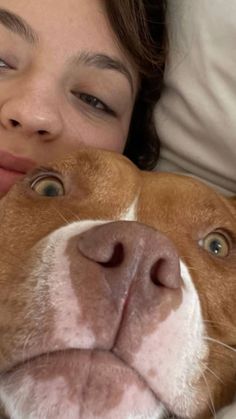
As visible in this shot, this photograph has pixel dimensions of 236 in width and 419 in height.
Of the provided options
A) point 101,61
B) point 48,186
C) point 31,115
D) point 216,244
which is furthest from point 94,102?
point 216,244

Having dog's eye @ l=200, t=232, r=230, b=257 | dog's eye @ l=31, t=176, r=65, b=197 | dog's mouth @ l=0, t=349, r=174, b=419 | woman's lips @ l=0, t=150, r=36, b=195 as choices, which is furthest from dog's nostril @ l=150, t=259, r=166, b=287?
woman's lips @ l=0, t=150, r=36, b=195

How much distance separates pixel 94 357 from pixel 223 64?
1190mm

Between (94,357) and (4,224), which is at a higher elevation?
(4,224)

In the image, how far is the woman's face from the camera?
2070mm

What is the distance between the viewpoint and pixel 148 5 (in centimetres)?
249

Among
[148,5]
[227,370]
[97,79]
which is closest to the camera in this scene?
[227,370]

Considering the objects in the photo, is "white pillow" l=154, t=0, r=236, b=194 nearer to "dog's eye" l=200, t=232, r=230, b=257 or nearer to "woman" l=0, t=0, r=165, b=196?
"woman" l=0, t=0, r=165, b=196

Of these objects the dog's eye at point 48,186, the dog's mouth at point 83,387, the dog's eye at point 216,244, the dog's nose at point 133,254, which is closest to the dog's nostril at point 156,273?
the dog's nose at point 133,254

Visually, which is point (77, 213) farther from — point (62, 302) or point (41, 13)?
point (41, 13)

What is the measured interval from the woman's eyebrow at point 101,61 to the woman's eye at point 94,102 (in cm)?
12

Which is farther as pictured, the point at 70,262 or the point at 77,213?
the point at 77,213

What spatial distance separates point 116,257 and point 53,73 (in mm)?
1031

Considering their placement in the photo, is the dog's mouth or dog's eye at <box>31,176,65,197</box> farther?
dog's eye at <box>31,176,65,197</box>

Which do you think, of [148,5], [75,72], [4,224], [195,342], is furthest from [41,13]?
[195,342]
